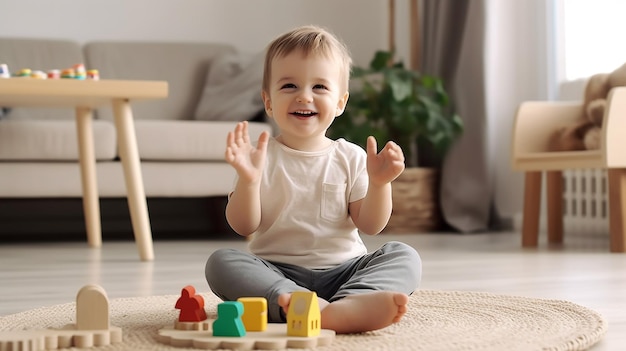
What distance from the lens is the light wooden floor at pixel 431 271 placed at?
1574 mm

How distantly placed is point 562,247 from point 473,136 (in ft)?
3.20

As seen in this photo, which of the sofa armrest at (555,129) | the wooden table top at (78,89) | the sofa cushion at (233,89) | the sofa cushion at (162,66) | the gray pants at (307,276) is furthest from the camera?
the sofa cushion at (162,66)

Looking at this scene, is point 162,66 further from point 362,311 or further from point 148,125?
point 362,311

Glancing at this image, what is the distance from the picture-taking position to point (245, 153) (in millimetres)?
1171

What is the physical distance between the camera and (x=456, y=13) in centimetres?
→ 370

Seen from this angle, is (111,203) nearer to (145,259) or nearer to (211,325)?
(145,259)

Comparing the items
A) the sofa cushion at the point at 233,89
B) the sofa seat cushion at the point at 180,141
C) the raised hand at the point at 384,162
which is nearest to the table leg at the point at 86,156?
the sofa seat cushion at the point at 180,141

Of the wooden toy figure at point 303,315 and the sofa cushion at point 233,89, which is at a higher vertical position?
the sofa cushion at point 233,89

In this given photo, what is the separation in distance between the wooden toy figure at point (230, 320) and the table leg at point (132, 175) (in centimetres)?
140

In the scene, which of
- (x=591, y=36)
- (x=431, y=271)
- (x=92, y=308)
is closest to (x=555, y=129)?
(x=591, y=36)

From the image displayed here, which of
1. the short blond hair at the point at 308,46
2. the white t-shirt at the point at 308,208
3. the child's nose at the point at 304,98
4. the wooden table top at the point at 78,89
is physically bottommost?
the white t-shirt at the point at 308,208

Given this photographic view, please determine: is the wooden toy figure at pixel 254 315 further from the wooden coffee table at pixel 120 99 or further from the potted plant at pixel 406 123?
the potted plant at pixel 406 123

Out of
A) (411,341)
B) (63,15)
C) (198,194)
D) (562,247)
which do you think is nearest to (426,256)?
(562,247)

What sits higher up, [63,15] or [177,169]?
[63,15]
